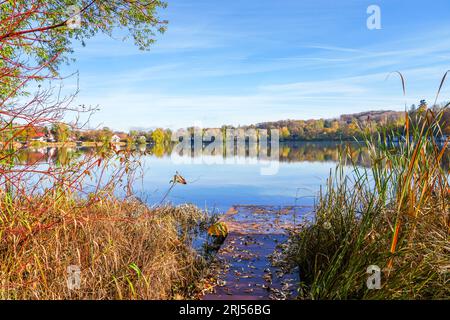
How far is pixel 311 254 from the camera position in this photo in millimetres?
4359

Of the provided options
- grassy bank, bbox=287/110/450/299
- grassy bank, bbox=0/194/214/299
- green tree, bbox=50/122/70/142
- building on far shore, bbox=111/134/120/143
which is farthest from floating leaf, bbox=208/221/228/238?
green tree, bbox=50/122/70/142

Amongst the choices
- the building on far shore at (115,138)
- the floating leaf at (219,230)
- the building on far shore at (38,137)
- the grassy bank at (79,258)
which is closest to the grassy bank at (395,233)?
the grassy bank at (79,258)

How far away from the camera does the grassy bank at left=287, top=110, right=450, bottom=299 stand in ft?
10.6

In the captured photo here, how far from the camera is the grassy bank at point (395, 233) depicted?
322 centimetres

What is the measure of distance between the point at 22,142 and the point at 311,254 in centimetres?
347

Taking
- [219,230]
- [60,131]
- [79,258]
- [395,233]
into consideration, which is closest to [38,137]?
[60,131]

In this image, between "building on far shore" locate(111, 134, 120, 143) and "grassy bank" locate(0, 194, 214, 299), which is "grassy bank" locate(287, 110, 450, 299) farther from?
"building on far shore" locate(111, 134, 120, 143)

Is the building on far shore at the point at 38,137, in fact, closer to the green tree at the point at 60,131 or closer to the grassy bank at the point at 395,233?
the green tree at the point at 60,131

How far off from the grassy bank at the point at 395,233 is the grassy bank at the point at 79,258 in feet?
5.31

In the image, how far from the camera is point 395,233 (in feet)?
10.2

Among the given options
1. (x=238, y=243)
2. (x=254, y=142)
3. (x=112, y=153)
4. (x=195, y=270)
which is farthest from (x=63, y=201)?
(x=254, y=142)

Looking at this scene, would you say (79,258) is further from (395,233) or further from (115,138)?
(395,233)

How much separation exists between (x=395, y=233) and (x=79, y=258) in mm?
3030
